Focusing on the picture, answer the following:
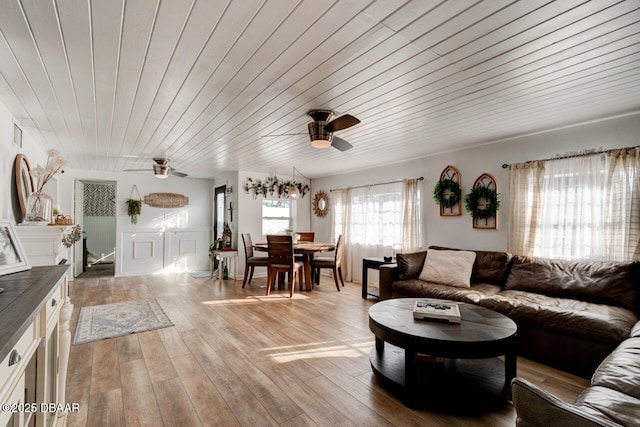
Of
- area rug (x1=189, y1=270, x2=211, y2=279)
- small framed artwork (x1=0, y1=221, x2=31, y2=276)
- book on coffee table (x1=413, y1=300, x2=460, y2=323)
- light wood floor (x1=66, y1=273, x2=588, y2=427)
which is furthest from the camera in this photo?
area rug (x1=189, y1=270, x2=211, y2=279)

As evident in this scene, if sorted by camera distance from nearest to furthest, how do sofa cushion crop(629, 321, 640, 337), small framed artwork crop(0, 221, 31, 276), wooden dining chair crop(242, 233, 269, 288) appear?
small framed artwork crop(0, 221, 31, 276) < sofa cushion crop(629, 321, 640, 337) < wooden dining chair crop(242, 233, 269, 288)

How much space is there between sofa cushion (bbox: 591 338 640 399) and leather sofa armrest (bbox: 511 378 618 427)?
A: 2.44 feet

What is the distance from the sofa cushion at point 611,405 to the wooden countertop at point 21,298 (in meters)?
2.04

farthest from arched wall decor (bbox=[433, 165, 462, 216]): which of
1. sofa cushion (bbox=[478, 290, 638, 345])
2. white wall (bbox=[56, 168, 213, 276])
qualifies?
white wall (bbox=[56, 168, 213, 276])

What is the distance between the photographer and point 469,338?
6.82 ft

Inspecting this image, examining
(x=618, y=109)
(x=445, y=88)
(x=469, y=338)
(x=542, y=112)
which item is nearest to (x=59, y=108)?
(x=445, y=88)

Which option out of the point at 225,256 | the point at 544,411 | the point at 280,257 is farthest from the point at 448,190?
the point at 225,256

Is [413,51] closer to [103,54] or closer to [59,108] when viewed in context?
[103,54]

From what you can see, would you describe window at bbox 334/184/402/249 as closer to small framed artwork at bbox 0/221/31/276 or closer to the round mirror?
the round mirror

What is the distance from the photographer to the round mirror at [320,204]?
276 inches

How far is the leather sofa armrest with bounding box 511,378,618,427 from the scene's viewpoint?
94 cm

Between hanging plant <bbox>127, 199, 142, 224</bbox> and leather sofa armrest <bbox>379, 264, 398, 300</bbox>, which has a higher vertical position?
hanging plant <bbox>127, 199, 142, 224</bbox>

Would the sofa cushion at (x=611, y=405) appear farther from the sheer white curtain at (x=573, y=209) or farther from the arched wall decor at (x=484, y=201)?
the arched wall decor at (x=484, y=201)

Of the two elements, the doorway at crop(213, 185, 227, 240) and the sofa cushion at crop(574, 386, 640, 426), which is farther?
the doorway at crop(213, 185, 227, 240)
